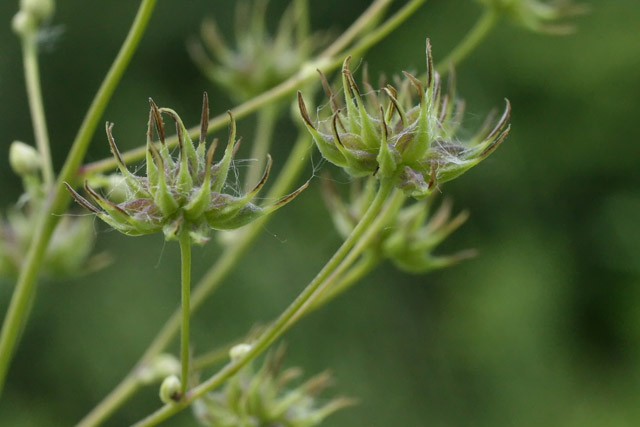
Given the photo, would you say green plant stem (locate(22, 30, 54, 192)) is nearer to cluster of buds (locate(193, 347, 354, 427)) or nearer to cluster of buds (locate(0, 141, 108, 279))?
cluster of buds (locate(0, 141, 108, 279))

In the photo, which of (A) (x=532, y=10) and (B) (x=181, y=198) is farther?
(A) (x=532, y=10)

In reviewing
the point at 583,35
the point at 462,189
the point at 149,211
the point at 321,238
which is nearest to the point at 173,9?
the point at 321,238

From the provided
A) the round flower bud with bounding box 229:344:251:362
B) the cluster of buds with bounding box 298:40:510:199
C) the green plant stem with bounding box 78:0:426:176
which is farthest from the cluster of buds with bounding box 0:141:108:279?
the cluster of buds with bounding box 298:40:510:199

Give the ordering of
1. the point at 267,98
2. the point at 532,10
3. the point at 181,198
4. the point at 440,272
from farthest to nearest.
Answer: the point at 440,272, the point at 532,10, the point at 267,98, the point at 181,198

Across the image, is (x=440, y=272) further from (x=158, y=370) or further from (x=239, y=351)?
(x=239, y=351)

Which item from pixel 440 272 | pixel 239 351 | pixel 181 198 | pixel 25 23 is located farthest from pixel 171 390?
pixel 440 272

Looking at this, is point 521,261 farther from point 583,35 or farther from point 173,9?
point 173,9

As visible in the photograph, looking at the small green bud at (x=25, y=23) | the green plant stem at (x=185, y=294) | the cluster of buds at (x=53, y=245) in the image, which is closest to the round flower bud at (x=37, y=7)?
the small green bud at (x=25, y=23)
